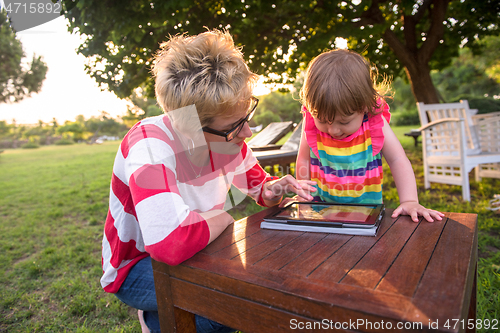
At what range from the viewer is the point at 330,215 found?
1154mm

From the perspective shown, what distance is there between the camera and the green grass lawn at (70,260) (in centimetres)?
198

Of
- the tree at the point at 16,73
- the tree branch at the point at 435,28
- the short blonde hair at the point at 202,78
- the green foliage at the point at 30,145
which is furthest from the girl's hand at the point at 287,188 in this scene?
the green foliage at the point at 30,145

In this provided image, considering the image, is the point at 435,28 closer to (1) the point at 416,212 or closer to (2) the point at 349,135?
(2) the point at 349,135

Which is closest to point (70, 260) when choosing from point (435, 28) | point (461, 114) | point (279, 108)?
point (279, 108)

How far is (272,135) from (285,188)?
4247 mm

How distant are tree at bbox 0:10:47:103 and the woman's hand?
1787 centimetres

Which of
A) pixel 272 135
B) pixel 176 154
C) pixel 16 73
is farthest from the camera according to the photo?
pixel 16 73

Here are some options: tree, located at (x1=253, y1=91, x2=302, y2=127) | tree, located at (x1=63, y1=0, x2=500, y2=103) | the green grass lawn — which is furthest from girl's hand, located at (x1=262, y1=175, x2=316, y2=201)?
tree, located at (x1=253, y1=91, x2=302, y2=127)

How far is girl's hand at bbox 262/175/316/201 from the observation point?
52.5 inches

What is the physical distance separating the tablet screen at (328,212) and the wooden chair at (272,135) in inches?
→ 150

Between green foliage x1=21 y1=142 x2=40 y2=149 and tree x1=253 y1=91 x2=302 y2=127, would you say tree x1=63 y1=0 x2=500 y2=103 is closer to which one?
tree x1=253 y1=91 x2=302 y2=127

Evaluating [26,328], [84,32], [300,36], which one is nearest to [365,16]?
[300,36]

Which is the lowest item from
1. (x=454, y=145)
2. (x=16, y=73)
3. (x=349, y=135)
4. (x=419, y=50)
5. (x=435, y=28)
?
(x=454, y=145)

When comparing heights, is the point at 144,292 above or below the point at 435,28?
below
